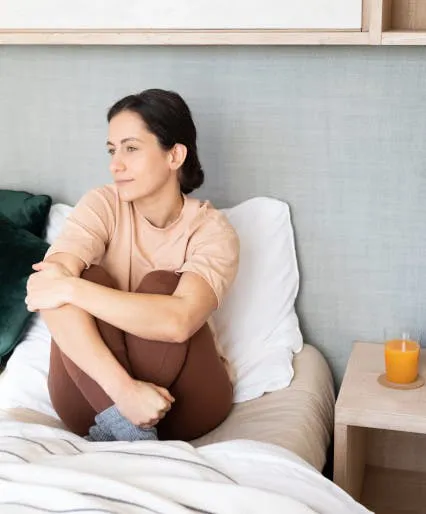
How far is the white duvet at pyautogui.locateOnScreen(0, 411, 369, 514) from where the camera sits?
1423 millimetres

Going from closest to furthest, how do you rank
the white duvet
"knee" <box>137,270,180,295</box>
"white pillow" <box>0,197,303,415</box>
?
the white duvet → "knee" <box>137,270,180,295</box> → "white pillow" <box>0,197,303,415</box>

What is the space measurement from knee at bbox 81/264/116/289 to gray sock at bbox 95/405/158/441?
267mm

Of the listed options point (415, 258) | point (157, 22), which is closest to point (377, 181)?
point (415, 258)

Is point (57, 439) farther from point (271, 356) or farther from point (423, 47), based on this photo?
point (423, 47)

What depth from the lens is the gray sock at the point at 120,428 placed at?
180 centimetres

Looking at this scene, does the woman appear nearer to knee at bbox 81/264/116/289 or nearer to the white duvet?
knee at bbox 81/264/116/289

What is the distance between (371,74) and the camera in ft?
7.14

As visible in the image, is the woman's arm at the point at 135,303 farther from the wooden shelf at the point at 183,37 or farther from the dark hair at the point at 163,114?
the wooden shelf at the point at 183,37

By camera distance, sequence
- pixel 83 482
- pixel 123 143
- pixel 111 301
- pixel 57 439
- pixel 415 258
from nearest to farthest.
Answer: pixel 83 482, pixel 57 439, pixel 111 301, pixel 123 143, pixel 415 258

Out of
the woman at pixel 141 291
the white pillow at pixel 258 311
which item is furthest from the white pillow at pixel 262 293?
the woman at pixel 141 291

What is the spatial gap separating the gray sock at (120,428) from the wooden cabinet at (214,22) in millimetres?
860

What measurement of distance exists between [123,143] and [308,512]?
90cm

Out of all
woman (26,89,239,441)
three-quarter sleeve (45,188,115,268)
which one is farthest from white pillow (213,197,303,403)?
three-quarter sleeve (45,188,115,268)

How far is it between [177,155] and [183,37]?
0.96ft
